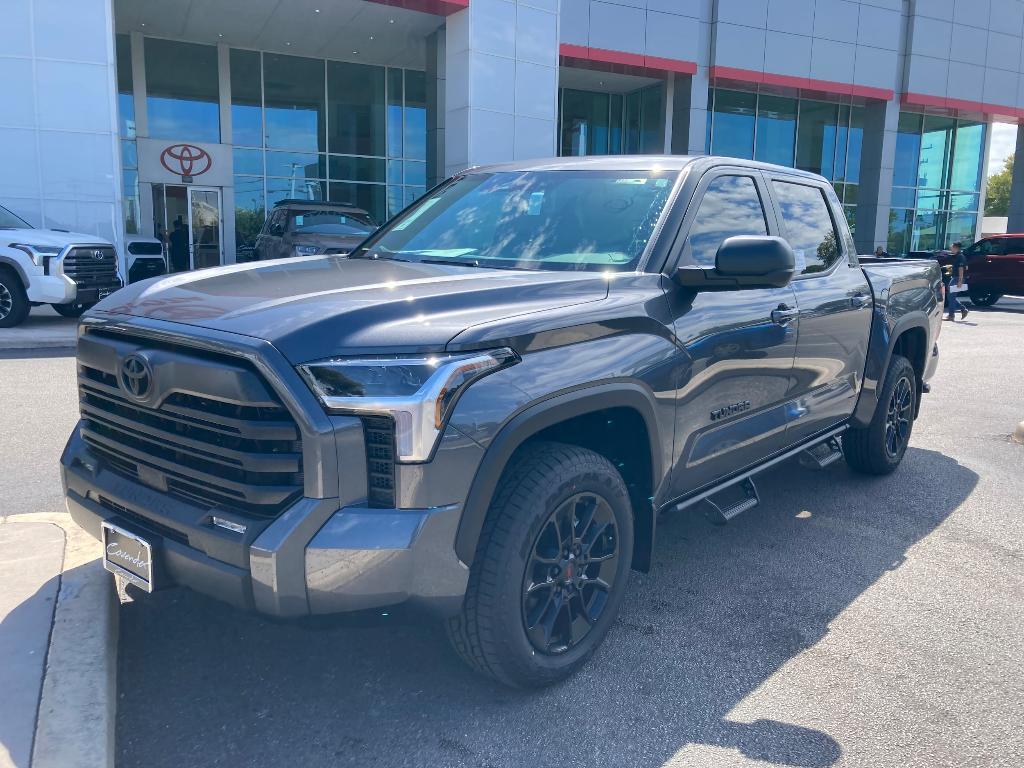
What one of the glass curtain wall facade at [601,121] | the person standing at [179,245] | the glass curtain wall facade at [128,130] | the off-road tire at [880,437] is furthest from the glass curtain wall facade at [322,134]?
the off-road tire at [880,437]

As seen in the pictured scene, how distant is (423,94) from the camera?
2662 cm

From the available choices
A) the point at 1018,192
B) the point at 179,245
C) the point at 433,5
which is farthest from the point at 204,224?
the point at 1018,192

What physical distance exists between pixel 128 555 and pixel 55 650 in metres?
0.54

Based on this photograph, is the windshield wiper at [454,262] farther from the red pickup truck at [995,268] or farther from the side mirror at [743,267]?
the red pickup truck at [995,268]

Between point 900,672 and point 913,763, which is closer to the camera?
point 913,763

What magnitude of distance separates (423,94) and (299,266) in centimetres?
2457

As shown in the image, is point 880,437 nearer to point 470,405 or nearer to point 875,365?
point 875,365

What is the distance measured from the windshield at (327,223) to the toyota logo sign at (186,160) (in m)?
11.6

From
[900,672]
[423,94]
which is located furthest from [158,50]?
[900,672]

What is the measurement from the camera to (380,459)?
2.43m

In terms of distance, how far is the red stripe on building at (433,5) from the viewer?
18594mm

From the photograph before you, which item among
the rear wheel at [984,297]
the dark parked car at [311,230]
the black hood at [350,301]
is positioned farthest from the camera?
the rear wheel at [984,297]

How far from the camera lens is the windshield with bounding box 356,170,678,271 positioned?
139 inches

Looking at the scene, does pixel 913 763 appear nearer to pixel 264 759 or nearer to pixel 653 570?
pixel 653 570
